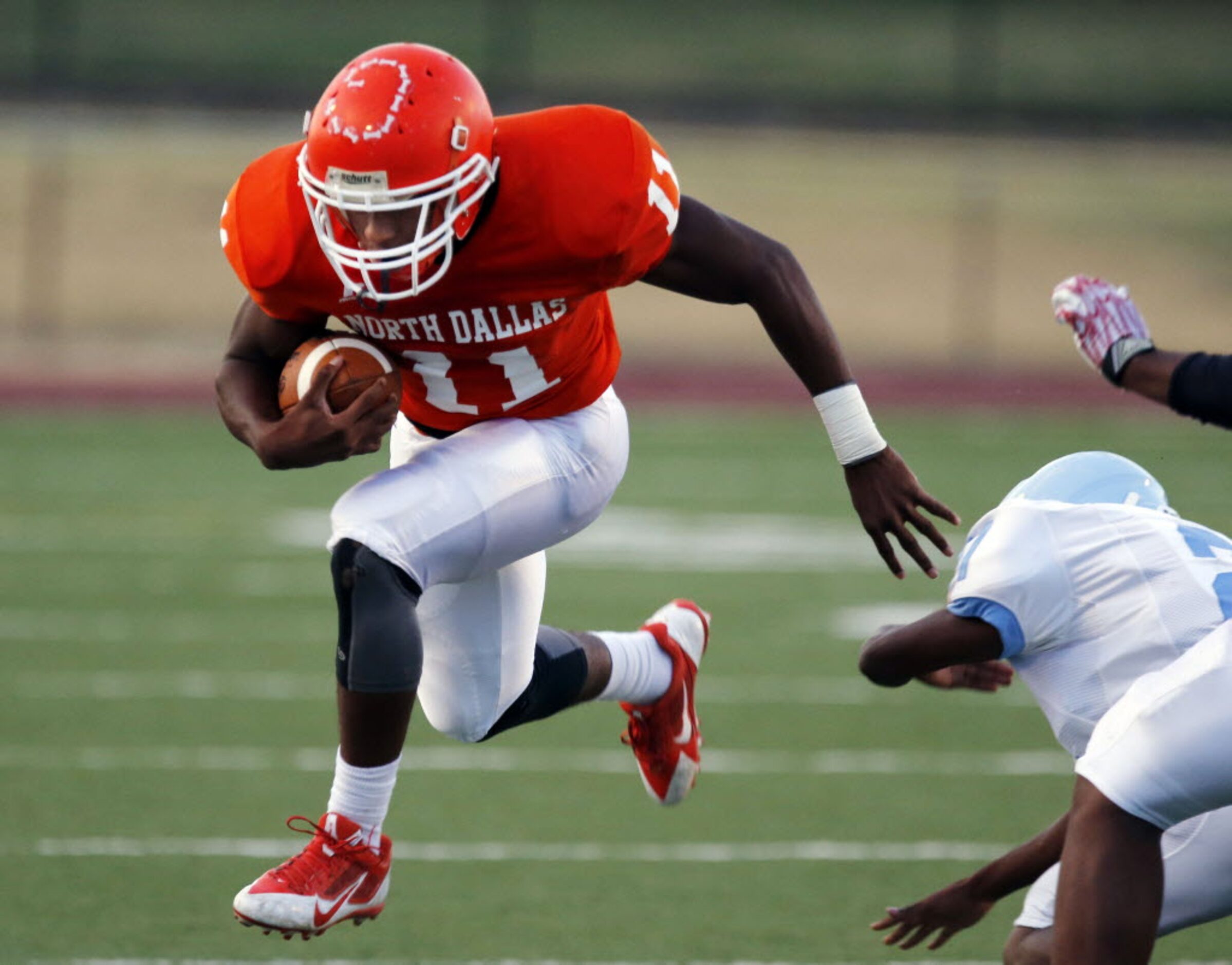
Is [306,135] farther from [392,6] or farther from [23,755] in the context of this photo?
[392,6]

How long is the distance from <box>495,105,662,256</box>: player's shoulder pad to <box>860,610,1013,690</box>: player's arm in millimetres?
873

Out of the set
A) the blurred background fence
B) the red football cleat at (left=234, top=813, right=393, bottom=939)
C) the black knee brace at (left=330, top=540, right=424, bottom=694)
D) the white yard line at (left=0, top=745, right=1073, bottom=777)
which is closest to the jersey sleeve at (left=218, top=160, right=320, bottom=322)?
the black knee brace at (left=330, top=540, right=424, bottom=694)

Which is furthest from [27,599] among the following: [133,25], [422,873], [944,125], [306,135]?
[133,25]

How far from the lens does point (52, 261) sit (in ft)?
70.9

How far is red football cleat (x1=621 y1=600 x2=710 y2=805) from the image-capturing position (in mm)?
4574

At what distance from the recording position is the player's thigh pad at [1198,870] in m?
3.28

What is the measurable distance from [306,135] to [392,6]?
19.1 metres

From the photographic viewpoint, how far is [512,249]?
11.8 feet

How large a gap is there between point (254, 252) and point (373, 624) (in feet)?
2.38

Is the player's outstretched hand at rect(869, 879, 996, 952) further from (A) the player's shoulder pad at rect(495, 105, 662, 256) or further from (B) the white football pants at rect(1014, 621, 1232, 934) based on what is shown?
(A) the player's shoulder pad at rect(495, 105, 662, 256)

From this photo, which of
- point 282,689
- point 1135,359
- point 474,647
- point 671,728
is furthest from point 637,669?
point 282,689

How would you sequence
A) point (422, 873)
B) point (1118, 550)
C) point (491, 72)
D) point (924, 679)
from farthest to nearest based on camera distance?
1. point (491, 72)
2. point (422, 873)
3. point (924, 679)
4. point (1118, 550)

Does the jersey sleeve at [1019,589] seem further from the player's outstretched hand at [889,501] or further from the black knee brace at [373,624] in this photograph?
the black knee brace at [373,624]

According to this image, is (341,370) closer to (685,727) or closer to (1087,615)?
(1087,615)
